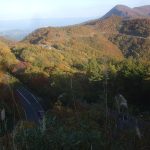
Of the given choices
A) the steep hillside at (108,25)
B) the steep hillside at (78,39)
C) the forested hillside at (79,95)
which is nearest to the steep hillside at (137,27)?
the forested hillside at (79,95)

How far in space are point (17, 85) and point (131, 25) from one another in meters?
122

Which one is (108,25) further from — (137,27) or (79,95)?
(79,95)

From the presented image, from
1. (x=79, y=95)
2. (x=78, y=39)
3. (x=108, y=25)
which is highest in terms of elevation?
(x=79, y=95)

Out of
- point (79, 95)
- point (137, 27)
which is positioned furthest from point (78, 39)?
point (79, 95)

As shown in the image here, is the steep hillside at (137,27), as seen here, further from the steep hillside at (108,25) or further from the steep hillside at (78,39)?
the steep hillside at (78,39)

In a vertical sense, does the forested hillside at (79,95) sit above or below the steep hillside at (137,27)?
above

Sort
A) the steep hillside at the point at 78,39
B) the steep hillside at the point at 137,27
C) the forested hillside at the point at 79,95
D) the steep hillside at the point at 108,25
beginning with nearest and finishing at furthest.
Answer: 1. the forested hillside at the point at 79,95
2. the steep hillside at the point at 78,39
3. the steep hillside at the point at 137,27
4. the steep hillside at the point at 108,25

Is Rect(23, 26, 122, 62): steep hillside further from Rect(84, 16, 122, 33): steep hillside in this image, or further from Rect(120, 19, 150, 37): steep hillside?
Rect(120, 19, 150, 37): steep hillside

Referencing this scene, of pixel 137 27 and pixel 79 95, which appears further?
pixel 137 27

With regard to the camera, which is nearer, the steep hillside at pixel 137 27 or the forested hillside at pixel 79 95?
the forested hillside at pixel 79 95

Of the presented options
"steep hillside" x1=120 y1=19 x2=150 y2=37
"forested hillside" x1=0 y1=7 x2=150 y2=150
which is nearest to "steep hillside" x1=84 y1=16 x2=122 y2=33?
"steep hillside" x1=120 y1=19 x2=150 y2=37

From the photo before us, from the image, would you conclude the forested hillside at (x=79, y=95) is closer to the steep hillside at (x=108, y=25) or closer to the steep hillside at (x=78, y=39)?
the steep hillside at (x=78, y=39)

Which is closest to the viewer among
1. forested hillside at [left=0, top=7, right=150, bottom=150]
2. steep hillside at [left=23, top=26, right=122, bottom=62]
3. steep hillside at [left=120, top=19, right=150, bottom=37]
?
forested hillside at [left=0, top=7, right=150, bottom=150]

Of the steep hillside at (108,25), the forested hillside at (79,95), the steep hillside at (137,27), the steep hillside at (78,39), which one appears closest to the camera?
the forested hillside at (79,95)
